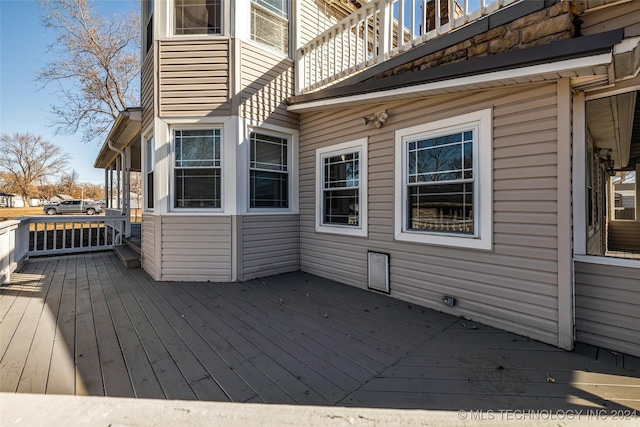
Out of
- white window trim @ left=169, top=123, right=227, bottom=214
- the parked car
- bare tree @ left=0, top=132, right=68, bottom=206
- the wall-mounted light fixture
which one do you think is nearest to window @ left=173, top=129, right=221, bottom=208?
white window trim @ left=169, top=123, right=227, bottom=214

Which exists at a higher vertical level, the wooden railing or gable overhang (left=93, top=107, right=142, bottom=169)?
gable overhang (left=93, top=107, right=142, bottom=169)

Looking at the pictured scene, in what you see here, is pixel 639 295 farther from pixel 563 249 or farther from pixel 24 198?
pixel 24 198

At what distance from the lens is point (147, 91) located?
18.2ft

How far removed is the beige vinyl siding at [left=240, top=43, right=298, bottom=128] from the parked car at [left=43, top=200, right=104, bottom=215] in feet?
90.8

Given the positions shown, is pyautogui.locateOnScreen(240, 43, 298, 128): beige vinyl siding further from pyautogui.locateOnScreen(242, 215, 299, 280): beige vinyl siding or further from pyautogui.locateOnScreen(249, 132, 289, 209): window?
pyautogui.locateOnScreen(242, 215, 299, 280): beige vinyl siding

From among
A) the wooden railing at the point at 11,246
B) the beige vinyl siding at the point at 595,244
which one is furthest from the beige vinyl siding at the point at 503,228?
the wooden railing at the point at 11,246

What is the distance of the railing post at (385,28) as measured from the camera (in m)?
4.11

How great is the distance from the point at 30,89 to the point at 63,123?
2000 millimetres

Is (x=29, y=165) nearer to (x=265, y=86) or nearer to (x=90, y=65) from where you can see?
(x=90, y=65)

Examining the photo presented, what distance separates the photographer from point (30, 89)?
13.9m

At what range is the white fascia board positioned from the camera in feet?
7.72

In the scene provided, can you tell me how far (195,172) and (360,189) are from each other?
9.57 feet

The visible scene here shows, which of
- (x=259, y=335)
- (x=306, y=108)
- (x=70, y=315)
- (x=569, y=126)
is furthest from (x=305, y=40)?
(x=70, y=315)

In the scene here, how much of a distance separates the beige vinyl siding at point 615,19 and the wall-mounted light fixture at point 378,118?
2.16 m
